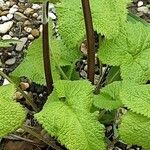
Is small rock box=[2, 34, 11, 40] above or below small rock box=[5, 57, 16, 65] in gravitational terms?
above

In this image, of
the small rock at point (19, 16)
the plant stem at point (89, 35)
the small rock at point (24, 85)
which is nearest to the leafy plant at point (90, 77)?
the plant stem at point (89, 35)

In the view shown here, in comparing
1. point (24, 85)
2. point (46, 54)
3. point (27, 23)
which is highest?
point (46, 54)

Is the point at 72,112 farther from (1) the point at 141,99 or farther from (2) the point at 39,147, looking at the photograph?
(2) the point at 39,147

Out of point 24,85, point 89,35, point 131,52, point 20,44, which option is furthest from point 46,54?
point 20,44

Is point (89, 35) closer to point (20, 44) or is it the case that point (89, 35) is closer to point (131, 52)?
point (131, 52)

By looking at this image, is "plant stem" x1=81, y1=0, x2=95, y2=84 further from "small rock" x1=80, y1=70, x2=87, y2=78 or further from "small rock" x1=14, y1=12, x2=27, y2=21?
"small rock" x1=14, y1=12, x2=27, y2=21

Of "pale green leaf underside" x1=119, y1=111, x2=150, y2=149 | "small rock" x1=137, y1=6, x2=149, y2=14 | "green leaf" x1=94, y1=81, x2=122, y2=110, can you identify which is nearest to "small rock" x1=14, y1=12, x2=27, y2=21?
"small rock" x1=137, y1=6, x2=149, y2=14

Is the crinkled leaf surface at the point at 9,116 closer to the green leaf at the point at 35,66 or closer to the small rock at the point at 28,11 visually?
the green leaf at the point at 35,66
